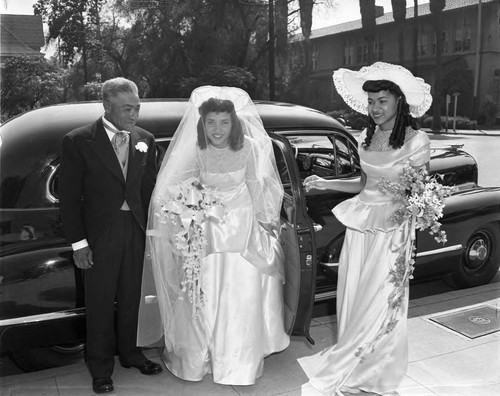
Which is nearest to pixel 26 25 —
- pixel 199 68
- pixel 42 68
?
pixel 42 68

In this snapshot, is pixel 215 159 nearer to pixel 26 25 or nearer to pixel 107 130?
pixel 107 130

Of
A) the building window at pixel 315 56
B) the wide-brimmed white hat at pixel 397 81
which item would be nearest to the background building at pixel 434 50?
the building window at pixel 315 56

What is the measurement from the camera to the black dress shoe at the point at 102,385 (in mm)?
3168

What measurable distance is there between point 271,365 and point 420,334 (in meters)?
1.28

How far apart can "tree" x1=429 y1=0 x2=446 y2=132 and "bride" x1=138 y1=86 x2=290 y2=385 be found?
738 inches

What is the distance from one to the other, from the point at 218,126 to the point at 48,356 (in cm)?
219

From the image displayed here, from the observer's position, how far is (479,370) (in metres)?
3.46

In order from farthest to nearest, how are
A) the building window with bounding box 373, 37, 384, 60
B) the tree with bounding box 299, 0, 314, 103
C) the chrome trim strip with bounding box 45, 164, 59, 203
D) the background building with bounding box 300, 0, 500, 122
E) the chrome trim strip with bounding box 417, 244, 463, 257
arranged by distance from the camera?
the building window with bounding box 373, 37, 384, 60 → the background building with bounding box 300, 0, 500, 122 → the tree with bounding box 299, 0, 314, 103 → the chrome trim strip with bounding box 417, 244, 463, 257 → the chrome trim strip with bounding box 45, 164, 59, 203

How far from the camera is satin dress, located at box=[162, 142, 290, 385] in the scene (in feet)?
10.6

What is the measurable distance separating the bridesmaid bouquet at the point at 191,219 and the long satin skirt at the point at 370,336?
35.8 inches

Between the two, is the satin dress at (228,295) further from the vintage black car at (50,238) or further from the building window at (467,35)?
the building window at (467,35)

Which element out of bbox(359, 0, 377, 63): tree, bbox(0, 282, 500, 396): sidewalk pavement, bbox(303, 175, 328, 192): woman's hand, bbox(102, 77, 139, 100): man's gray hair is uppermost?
bbox(359, 0, 377, 63): tree

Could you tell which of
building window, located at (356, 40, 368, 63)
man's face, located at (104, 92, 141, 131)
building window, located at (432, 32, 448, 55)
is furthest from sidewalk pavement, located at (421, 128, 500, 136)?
man's face, located at (104, 92, 141, 131)

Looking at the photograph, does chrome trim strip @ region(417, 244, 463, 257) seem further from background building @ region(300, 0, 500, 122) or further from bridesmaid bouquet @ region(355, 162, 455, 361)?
background building @ region(300, 0, 500, 122)
